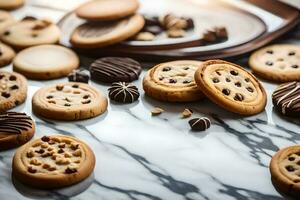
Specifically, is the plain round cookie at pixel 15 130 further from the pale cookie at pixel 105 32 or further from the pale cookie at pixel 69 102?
the pale cookie at pixel 105 32

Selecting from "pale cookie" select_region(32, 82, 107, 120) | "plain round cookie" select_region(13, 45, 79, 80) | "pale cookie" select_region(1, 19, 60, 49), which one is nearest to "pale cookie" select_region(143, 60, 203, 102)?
"pale cookie" select_region(32, 82, 107, 120)

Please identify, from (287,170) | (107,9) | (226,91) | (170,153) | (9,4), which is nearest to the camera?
(287,170)

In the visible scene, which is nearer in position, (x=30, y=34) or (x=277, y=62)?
(x=277, y=62)

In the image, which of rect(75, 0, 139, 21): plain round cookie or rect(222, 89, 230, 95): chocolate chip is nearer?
rect(222, 89, 230, 95): chocolate chip

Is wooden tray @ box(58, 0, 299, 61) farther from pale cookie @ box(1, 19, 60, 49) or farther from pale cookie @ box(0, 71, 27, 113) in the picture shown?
pale cookie @ box(0, 71, 27, 113)

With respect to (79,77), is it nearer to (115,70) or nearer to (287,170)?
(115,70)

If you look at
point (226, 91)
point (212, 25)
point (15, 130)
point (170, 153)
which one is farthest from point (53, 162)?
point (212, 25)

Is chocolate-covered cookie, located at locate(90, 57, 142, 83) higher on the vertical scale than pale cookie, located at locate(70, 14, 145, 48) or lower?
lower

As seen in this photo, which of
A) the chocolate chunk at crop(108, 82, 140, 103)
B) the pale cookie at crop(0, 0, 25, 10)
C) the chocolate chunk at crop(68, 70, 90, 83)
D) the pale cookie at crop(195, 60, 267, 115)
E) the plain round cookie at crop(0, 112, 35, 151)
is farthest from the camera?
the pale cookie at crop(0, 0, 25, 10)
